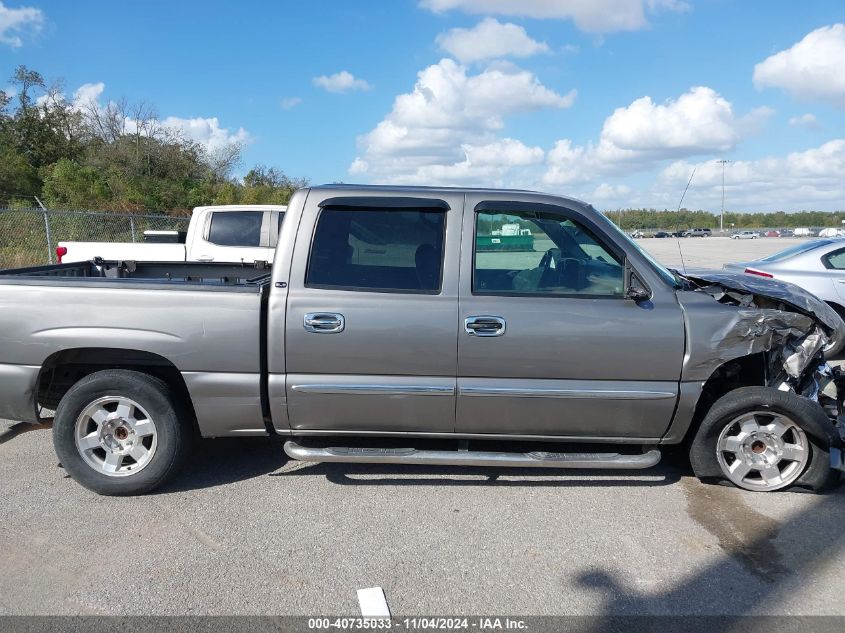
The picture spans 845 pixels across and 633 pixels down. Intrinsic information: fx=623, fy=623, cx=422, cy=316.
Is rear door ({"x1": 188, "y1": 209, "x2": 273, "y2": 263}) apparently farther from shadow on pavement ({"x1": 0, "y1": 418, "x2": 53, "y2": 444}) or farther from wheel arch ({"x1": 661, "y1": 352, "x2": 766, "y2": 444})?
wheel arch ({"x1": 661, "y1": 352, "x2": 766, "y2": 444})

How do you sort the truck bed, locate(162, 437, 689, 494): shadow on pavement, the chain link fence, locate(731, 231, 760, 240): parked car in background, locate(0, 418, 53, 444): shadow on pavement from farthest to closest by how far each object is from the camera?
locate(731, 231, 760, 240): parked car in background
the chain link fence
the truck bed
locate(0, 418, 53, 444): shadow on pavement
locate(162, 437, 689, 494): shadow on pavement

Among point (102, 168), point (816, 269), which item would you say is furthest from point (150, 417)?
point (102, 168)

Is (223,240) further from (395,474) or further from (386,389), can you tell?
(386,389)

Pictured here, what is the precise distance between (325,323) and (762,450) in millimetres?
2886

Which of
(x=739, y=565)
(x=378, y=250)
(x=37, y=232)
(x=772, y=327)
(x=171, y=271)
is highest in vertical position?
(x=378, y=250)

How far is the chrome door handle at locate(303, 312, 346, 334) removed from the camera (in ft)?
12.2

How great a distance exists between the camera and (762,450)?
13.1 ft

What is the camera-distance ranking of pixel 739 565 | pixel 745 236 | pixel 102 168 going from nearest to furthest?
pixel 739 565, pixel 102 168, pixel 745 236

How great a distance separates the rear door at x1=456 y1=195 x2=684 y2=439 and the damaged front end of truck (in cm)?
24

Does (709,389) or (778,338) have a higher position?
(778,338)

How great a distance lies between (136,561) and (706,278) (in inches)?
161

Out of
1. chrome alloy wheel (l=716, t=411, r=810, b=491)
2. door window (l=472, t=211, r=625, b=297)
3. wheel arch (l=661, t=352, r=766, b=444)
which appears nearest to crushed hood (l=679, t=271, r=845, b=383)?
wheel arch (l=661, t=352, r=766, b=444)

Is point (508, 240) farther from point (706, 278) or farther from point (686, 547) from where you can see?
point (686, 547)

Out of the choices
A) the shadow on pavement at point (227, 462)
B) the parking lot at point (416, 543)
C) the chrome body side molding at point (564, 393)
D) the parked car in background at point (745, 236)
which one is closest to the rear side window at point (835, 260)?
the parking lot at point (416, 543)
